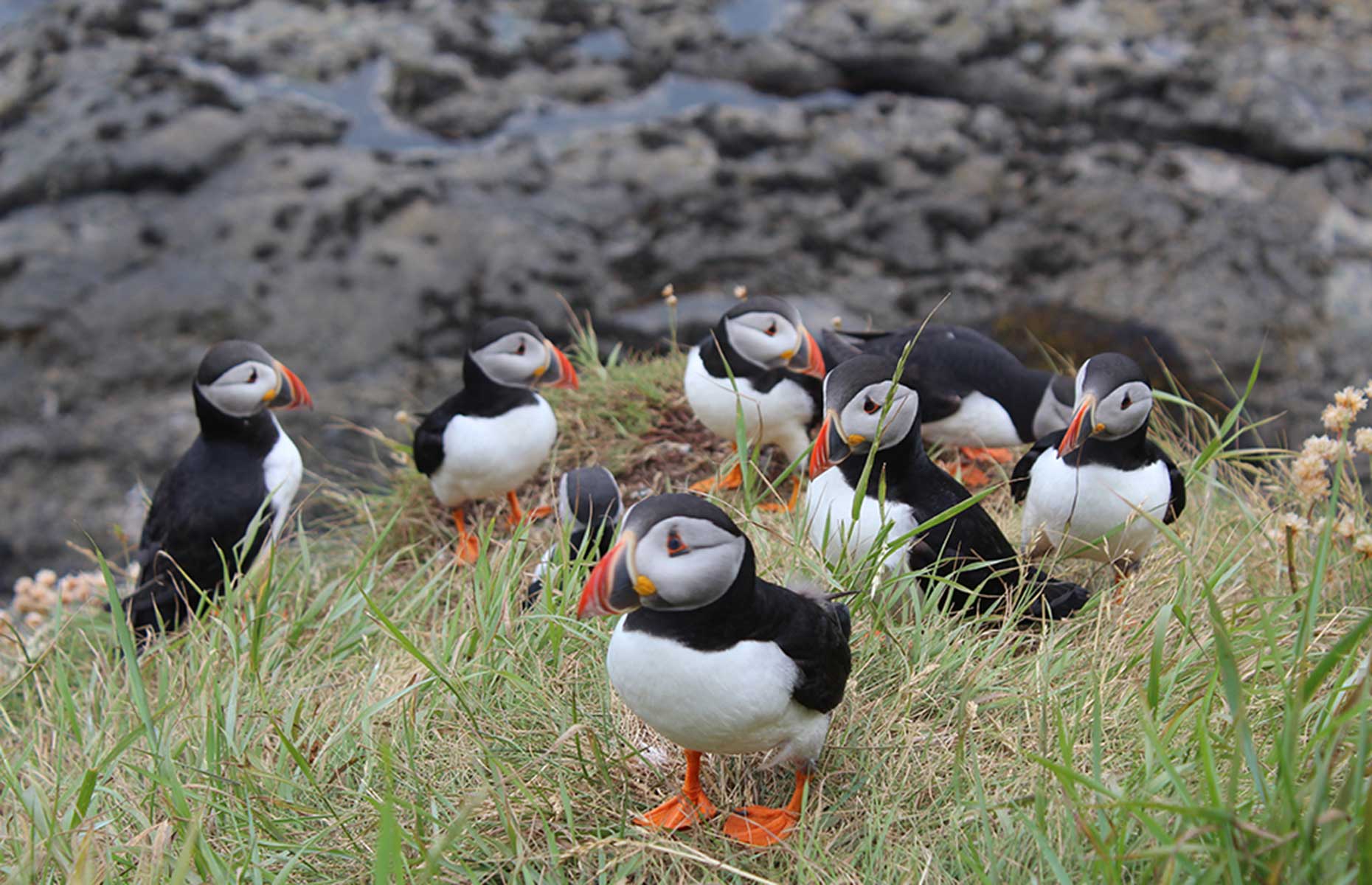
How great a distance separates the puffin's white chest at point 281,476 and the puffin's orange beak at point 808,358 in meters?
1.93

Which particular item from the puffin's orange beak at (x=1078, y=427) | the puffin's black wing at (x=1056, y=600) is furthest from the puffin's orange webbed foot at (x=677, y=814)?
the puffin's orange beak at (x=1078, y=427)

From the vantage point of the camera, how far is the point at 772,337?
402cm

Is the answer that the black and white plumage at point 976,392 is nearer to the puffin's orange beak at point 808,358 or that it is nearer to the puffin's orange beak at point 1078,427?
the puffin's orange beak at point 808,358

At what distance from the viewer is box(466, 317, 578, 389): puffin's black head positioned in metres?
4.27

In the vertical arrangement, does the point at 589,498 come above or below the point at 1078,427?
below

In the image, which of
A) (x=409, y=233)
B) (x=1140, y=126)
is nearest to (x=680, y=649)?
(x=409, y=233)

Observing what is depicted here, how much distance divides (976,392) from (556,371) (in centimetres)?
160

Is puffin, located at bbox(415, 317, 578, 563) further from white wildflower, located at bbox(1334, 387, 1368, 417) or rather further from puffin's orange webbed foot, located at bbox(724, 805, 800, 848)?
white wildflower, located at bbox(1334, 387, 1368, 417)

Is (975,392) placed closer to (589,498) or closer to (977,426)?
(977,426)

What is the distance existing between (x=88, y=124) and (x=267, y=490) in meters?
3.88

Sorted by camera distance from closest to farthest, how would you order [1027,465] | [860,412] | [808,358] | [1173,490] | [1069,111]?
1. [860,412]
2. [1173,490]
3. [1027,465]
4. [808,358]
5. [1069,111]

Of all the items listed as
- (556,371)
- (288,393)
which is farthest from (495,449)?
(288,393)

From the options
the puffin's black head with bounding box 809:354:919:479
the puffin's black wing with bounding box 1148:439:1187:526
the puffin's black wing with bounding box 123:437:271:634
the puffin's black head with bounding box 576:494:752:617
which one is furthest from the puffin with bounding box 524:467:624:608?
the puffin's black wing with bounding box 1148:439:1187:526

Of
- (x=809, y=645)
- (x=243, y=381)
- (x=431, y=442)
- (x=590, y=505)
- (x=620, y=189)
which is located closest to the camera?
(x=809, y=645)
